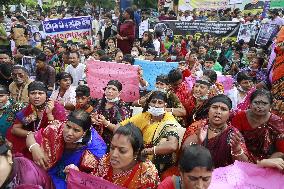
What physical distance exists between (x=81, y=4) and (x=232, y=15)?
1616 cm

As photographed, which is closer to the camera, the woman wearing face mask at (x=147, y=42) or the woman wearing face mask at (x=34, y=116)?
the woman wearing face mask at (x=34, y=116)

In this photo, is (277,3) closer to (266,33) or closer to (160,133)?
(266,33)

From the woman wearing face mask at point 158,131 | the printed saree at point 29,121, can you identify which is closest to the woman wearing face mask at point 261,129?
the woman wearing face mask at point 158,131

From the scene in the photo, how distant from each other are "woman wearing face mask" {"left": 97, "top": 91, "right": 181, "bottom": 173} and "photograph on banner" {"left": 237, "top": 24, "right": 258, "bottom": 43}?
791cm

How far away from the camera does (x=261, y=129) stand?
3.61 metres

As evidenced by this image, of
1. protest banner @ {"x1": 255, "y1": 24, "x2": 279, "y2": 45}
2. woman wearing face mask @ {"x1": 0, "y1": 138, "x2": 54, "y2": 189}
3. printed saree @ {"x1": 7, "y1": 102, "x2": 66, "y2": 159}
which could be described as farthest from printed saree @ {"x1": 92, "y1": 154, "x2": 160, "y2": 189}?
protest banner @ {"x1": 255, "y1": 24, "x2": 279, "y2": 45}

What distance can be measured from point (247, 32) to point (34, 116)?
8.79 meters

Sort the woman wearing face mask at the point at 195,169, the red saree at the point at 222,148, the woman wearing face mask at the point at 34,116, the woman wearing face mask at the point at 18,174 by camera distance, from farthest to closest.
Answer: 1. the woman wearing face mask at the point at 34,116
2. the red saree at the point at 222,148
3. the woman wearing face mask at the point at 195,169
4. the woman wearing face mask at the point at 18,174

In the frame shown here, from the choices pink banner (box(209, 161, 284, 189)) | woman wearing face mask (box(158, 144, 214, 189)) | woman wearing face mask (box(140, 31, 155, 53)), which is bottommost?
woman wearing face mask (box(140, 31, 155, 53))

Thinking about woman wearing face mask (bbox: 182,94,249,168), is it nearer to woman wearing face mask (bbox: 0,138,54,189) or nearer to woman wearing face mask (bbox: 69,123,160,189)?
woman wearing face mask (bbox: 69,123,160,189)

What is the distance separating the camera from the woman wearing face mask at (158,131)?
3.80 metres

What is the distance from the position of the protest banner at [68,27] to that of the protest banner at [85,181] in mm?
7102

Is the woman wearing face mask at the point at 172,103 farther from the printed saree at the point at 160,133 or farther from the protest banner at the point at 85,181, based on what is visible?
the protest banner at the point at 85,181

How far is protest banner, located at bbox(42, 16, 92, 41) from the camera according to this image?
9.66 metres
